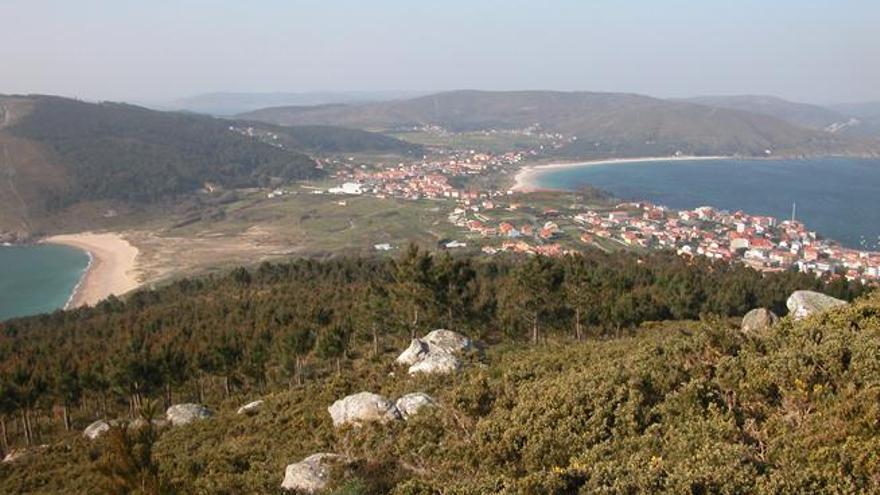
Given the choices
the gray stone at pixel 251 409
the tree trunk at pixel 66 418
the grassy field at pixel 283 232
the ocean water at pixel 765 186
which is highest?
the gray stone at pixel 251 409

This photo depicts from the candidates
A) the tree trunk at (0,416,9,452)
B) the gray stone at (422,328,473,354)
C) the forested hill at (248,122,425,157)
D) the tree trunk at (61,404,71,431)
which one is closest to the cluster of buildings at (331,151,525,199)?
the forested hill at (248,122,425,157)

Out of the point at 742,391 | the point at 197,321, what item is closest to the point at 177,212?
the point at 197,321

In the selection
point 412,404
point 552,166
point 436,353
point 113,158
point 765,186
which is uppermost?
point 412,404

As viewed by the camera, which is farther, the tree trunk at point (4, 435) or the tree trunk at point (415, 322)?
the tree trunk at point (415, 322)

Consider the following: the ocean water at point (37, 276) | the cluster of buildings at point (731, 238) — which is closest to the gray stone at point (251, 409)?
the cluster of buildings at point (731, 238)

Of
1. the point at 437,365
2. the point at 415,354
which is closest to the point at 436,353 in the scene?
the point at 415,354

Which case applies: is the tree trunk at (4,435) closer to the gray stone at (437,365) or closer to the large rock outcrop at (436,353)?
the large rock outcrop at (436,353)

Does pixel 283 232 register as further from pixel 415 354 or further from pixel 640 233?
pixel 415 354
